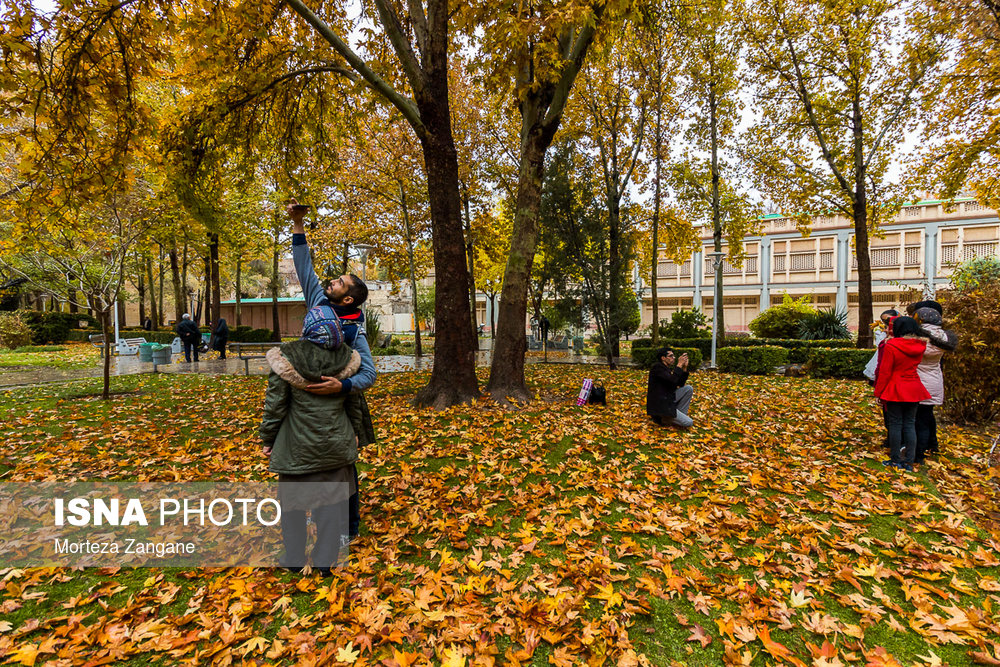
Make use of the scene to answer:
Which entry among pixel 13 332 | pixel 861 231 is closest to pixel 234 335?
pixel 13 332

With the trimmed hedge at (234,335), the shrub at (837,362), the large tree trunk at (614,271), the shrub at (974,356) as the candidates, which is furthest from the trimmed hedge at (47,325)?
the shrub at (974,356)

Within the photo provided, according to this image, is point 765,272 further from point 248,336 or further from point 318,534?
point 318,534

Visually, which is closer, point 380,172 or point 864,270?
point 864,270

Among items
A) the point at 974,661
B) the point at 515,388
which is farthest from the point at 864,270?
the point at 974,661

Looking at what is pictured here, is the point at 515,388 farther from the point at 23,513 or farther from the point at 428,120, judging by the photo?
the point at 23,513

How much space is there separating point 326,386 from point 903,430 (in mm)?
6417

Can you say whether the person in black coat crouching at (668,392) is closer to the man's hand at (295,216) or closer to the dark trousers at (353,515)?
the dark trousers at (353,515)

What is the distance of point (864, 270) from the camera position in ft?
47.3

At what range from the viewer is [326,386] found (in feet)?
8.91

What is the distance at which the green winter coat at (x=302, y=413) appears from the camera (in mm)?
2719

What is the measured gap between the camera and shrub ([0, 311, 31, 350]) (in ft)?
70.5

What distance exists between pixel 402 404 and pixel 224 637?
5858 millimetres

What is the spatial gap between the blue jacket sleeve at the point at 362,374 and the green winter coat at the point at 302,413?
6cm

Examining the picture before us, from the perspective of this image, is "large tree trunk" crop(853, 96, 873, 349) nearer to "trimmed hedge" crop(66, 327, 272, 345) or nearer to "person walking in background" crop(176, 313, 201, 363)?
"person walking in background" crop(176, 313, 201, 363)
